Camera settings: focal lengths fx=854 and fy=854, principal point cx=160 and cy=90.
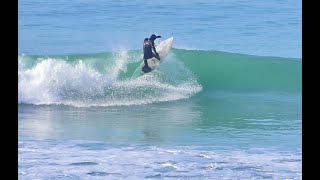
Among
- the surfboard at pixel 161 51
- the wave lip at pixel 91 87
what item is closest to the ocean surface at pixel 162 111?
the wave lip at pixel 91 87

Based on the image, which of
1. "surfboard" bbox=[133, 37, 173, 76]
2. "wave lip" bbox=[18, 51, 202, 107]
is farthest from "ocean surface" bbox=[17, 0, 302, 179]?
"surfboard" bbox=[133, 37, 173, 76]

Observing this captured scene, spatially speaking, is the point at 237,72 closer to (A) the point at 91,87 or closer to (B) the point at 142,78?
(B) the point at 142,78

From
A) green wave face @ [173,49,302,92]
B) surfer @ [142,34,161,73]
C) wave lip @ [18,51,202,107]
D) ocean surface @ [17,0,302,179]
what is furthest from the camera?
green wave face @ [173,49,302,92]

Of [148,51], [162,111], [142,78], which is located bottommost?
[162,111]

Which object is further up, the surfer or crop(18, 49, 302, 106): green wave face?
the surfer

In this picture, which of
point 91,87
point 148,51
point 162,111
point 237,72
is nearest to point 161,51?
point 148,51

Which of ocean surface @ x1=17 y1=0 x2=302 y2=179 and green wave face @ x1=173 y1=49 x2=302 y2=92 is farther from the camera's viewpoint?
green wave face @ x1=173 y1=49 x2=302 y2=92

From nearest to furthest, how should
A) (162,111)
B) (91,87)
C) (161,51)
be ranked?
(162,111) < (91,87) < (161,51)

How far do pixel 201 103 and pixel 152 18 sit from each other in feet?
47.8

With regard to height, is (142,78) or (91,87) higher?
(142,78)

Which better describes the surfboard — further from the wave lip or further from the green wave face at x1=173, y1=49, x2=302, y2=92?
the green wave face at x1=173, y1=49, x2=302, y2=92

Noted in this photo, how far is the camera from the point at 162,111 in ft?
39.9

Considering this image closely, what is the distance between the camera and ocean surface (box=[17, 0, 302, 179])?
7.92m

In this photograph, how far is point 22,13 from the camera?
28.4 metres
